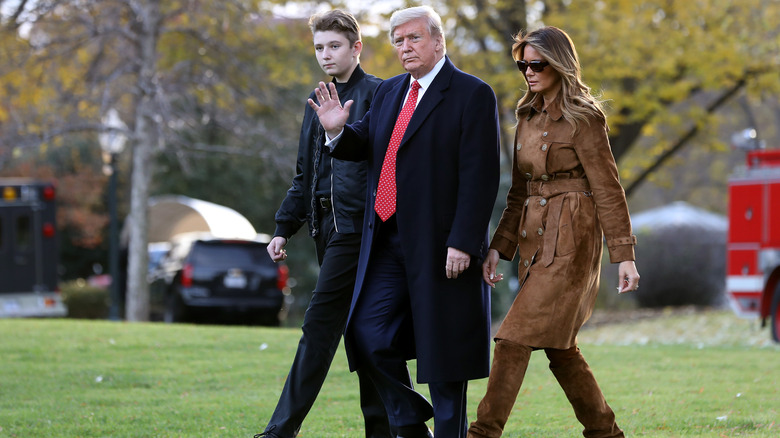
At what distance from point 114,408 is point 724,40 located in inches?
577

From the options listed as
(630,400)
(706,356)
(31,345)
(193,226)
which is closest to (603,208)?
(630,400)

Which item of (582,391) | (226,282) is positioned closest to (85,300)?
(226,282)

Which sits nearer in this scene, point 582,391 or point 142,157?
point 582,391

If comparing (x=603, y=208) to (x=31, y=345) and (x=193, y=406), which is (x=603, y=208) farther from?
(x=31, y=345)

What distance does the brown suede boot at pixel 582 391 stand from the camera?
4.74 meters

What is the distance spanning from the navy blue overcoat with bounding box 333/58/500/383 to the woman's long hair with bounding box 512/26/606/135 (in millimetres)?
303

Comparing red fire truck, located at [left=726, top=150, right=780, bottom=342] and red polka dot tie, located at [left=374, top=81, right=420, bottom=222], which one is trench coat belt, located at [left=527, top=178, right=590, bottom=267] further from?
red fire truck, located at [left=726, top=150, right=780, bottom=342]

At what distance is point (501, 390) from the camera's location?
4578mm

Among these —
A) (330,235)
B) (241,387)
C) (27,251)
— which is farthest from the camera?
(27,251)

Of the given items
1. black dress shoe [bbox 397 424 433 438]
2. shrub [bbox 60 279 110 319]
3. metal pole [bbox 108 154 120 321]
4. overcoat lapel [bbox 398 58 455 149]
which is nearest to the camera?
overcoat lapel [bbox 398 58 455 149]

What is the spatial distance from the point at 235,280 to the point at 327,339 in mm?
13941

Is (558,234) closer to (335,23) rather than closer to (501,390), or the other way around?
(501,390)

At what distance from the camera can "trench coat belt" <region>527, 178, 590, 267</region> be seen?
4.64 m

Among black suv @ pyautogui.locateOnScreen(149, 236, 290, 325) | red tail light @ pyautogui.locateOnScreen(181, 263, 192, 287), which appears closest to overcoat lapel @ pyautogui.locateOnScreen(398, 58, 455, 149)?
black suv @ pyautogui.locateOnScreen(149, 236, 290, 325)
